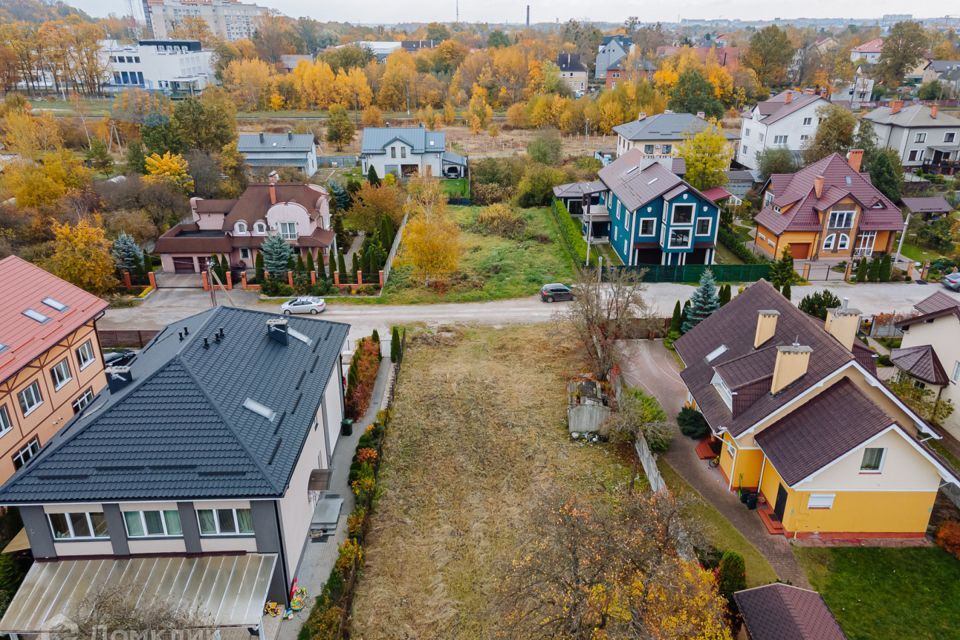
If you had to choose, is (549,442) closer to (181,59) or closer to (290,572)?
(290,572)

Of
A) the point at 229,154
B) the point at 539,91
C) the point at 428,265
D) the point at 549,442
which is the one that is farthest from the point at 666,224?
the point at 539,91

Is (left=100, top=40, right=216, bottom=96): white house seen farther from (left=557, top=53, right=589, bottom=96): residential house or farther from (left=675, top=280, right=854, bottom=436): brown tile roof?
(left=675, top=280, right=854, bottom=436): brown tile roof

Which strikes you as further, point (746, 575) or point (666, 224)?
point (666, 224)

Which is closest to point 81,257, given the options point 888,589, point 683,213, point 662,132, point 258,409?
point 258,409

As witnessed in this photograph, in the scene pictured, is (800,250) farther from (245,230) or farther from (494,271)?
(245,230)

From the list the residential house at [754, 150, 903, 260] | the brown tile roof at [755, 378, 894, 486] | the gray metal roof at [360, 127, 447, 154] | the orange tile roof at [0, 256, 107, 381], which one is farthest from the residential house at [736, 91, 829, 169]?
the orange tile roof at [0, 256, 107, 381]
